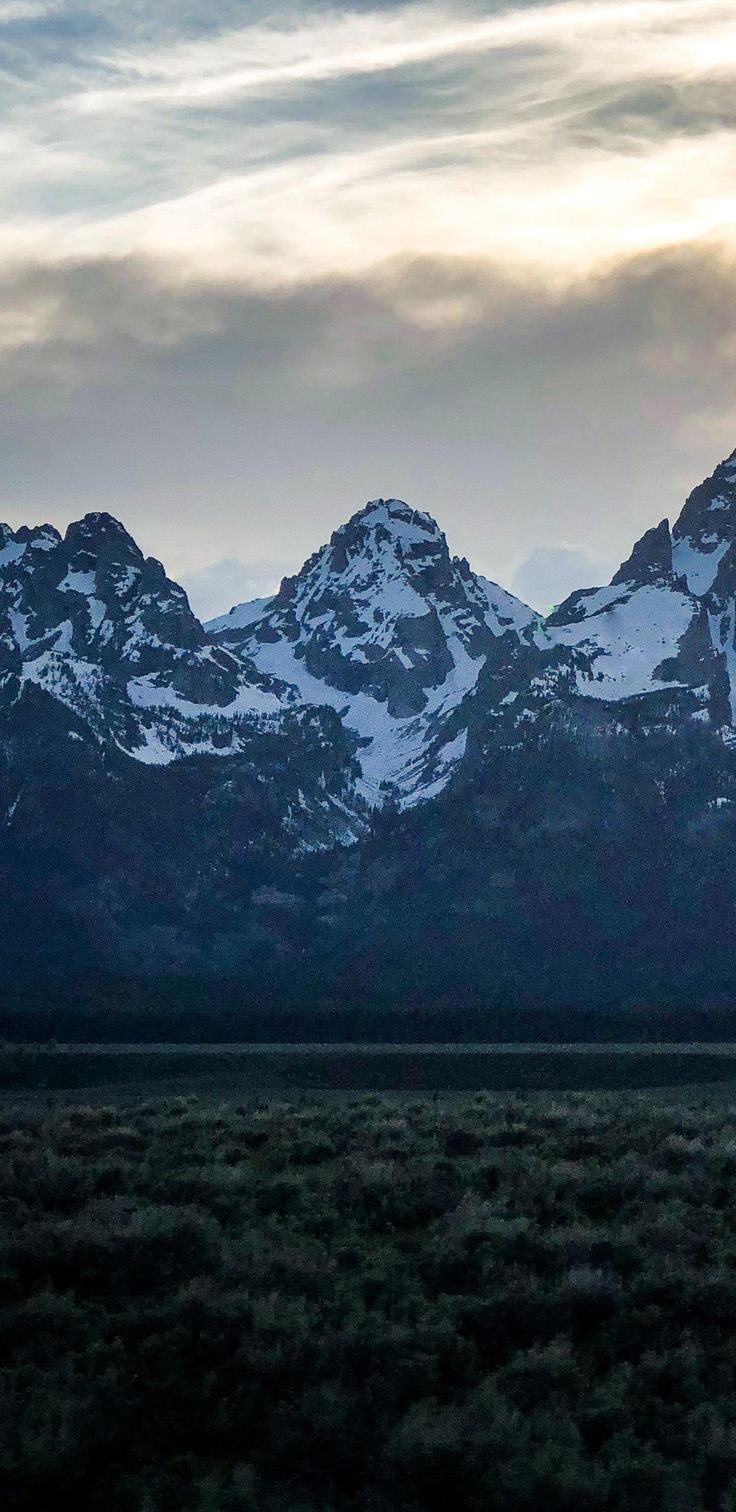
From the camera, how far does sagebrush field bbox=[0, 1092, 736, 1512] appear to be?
17578 mm

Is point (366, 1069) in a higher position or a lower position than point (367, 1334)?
higher

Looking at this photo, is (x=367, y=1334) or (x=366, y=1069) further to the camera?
(x=366, y=1069)

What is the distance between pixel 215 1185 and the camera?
2886 cm

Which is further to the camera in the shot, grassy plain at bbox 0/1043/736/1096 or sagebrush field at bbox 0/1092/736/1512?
grassy plain at bbox 0/1043/736/1096

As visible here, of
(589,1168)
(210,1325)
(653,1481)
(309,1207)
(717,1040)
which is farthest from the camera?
(717,1040)

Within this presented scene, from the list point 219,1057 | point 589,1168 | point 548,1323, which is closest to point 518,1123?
point 589,1168

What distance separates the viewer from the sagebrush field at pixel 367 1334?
17.6 m

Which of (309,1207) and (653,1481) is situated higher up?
(309,1207)

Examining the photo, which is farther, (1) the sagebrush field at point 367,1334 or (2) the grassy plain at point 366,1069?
(2) the grassy plain at point 366,1069

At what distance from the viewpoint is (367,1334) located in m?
20.9

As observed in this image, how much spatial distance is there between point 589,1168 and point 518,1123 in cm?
826

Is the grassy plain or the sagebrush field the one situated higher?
the grassy plain

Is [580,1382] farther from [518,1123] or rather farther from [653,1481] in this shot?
[518,1123]

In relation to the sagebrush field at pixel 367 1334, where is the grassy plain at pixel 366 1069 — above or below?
above
